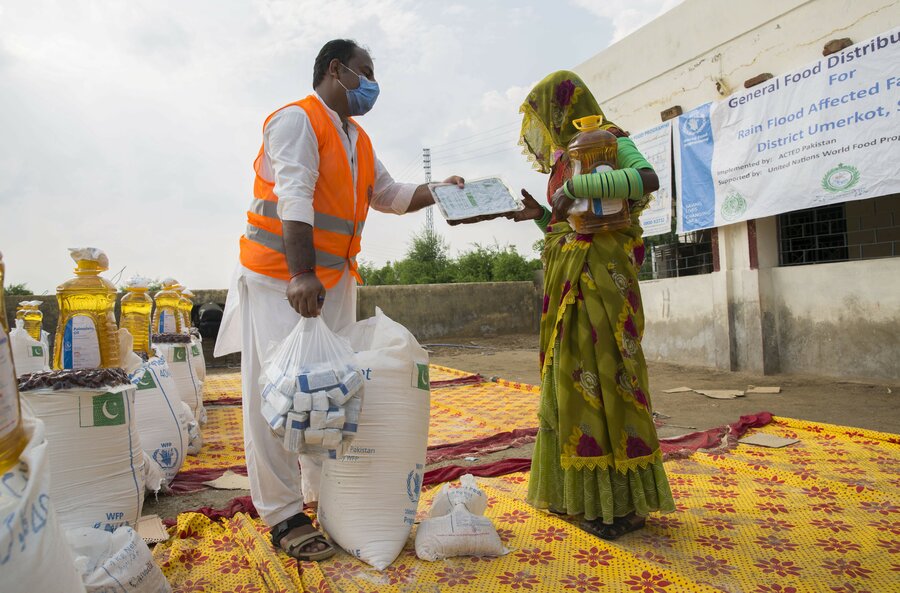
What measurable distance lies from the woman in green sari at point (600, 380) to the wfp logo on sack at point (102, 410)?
1537mm

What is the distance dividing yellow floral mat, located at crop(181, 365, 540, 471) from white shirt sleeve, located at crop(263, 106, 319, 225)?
2.08m

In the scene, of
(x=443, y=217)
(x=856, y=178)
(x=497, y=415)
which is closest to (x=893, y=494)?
(x=443, y=217)

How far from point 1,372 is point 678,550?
211 cm

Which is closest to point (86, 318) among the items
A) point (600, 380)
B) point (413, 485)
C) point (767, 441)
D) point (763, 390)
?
point (413, 485)

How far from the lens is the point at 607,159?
225 cm

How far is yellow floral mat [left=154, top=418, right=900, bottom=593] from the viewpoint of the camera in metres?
1.88

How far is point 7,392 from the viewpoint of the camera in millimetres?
768

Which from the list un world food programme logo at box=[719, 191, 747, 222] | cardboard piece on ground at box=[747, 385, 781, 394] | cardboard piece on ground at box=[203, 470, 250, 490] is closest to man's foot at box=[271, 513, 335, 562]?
cardboard piece on ground at box=[203, 470, 250, 490]

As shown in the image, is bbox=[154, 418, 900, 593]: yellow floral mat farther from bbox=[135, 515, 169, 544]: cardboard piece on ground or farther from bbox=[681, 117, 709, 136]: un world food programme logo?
bbox=[681, 117, 709, 136]: un world food programme logo

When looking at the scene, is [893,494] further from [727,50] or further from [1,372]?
[727,50]

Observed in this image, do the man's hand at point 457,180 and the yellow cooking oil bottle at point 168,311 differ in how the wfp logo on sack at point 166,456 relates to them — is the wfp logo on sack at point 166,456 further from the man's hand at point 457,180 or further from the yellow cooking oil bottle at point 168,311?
the man's hand at point 457,180

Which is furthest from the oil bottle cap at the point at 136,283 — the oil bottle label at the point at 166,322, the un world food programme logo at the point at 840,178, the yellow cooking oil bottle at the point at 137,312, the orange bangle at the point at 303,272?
the un world food programme logo at the point at 840,178

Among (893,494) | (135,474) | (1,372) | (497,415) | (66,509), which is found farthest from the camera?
(497,415)

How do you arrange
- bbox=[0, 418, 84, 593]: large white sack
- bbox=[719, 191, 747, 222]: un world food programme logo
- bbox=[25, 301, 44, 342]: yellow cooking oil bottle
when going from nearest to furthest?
bbox=[0, 418, 84, 593]: large white sack < bbox=[25, 301, 44, 342]: yellow cooking oil bottle < bbox=[719, 191, 747, 222]: un world food programme logo
